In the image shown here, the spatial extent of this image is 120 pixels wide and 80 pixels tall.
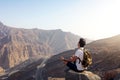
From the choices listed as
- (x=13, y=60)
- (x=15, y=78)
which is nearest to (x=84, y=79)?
(x=15, y=78)

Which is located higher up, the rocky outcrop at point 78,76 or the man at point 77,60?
the man at point 77,60

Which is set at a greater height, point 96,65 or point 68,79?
point 68,79

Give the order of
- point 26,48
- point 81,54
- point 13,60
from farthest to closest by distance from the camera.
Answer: point 26,48 < point 13,60 < point 81,54

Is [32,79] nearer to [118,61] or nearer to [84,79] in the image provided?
[118,61]

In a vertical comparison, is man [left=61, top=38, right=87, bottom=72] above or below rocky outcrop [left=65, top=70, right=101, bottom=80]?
above

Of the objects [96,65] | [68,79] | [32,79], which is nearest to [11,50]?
[32,79]

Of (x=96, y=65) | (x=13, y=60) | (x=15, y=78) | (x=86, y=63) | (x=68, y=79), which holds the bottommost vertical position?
(x=13, y=60)

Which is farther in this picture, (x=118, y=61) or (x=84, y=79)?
(x=118, y=61)

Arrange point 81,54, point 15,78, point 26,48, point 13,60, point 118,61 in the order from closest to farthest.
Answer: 1. point 81,54
2. point 118,61
3. point 15,78
4. point 13,60
5. point 26,48

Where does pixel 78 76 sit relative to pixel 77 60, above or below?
below

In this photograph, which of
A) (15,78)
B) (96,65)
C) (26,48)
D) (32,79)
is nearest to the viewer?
(96,65)

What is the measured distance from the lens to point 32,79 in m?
61.7

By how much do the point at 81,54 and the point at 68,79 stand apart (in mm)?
923

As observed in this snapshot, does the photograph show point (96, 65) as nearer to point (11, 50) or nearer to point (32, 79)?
point (32, 79)
